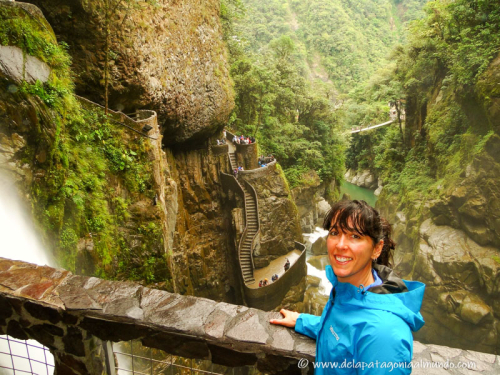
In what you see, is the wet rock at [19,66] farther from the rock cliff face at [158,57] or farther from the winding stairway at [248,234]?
the winding stairway at [248,234]

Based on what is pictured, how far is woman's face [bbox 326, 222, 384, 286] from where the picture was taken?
1.53 m

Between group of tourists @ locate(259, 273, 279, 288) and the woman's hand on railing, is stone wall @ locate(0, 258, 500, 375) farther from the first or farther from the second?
group of tourists @ locate(259, 273, 279, 288)

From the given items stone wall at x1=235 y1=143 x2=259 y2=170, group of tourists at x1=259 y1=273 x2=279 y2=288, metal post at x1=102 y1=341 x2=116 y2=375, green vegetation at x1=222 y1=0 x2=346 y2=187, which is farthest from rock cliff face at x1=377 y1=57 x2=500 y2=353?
metal post at x1=102 y1=341 x2=116 y2=375

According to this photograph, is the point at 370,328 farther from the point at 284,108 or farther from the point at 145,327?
the point at 284,108

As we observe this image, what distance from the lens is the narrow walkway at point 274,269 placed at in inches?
614

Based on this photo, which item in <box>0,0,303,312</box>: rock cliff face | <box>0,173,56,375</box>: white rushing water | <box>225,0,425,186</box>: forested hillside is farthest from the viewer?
<box>225,0,425,186</box>: forested hillside

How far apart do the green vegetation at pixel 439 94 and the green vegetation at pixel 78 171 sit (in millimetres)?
16846

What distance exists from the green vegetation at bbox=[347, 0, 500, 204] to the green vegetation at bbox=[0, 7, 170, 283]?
16846mm

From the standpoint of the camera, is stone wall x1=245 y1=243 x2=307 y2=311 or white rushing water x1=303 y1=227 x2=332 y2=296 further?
white rushing water x1=303 y1=227 x2=332 y2=296

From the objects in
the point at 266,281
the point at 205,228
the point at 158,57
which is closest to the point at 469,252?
the point at 266,281

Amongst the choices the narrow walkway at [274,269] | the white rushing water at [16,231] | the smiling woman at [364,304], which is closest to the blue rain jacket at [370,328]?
the smiling woman at [364,304]

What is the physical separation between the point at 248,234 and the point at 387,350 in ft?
49.4

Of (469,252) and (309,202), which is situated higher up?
(309,202)

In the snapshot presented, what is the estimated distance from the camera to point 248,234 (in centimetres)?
1617
